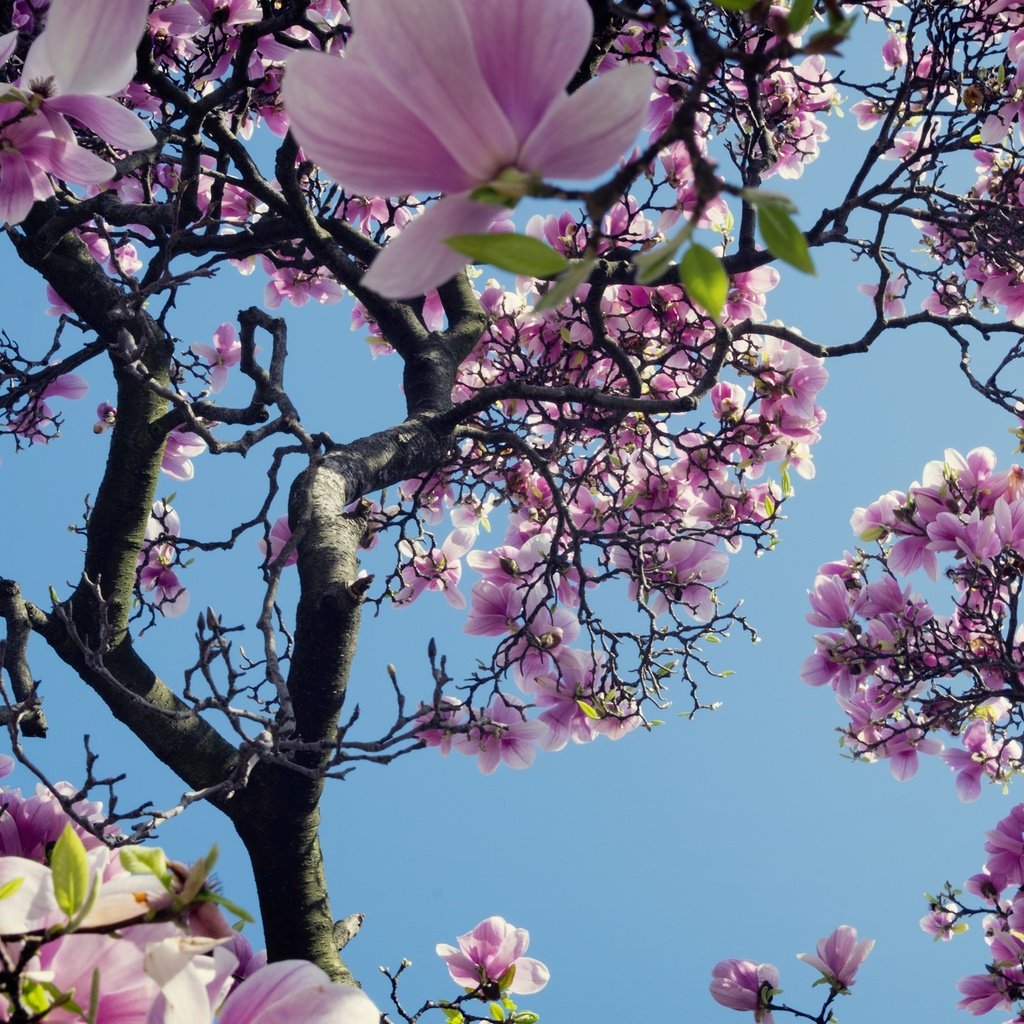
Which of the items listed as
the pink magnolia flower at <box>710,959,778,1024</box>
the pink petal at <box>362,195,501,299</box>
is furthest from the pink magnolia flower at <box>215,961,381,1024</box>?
the pink magnolia flower at <box>710,959,778,1024</box>

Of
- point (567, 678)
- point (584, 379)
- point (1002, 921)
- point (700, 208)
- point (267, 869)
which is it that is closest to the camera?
point (700, 208)

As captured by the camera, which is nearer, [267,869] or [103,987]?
[103,987]

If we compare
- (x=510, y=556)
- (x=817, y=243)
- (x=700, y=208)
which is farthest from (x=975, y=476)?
(x=700, y=208)

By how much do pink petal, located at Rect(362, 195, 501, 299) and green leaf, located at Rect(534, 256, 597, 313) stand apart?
0.32ft

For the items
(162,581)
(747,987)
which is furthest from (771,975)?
(162,581)

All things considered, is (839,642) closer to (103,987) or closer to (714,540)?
(714,540)

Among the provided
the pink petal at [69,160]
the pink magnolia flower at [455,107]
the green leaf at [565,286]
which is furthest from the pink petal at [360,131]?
the pink petal at [69,160]

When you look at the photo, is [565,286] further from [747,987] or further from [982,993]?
[982,993]

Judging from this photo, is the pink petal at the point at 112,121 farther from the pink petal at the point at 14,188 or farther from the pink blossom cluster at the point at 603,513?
the pink blossom cluster at the point at 603,513

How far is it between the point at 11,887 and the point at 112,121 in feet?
2.45

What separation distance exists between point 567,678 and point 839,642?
3.72 feet

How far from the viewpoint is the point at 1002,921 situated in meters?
3.67

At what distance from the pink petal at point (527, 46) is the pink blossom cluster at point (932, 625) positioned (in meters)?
2.66

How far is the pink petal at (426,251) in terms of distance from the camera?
1.65ft
